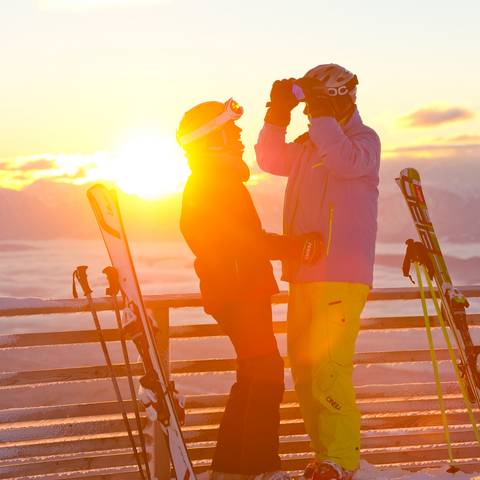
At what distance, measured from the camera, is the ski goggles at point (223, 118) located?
4.27 meters

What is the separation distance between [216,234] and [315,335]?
85 cm

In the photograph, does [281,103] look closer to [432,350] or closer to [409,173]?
[409,173]

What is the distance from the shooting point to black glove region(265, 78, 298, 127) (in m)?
4.51

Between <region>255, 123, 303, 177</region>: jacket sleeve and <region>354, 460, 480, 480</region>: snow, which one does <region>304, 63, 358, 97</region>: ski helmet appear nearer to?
<region>255, 123, 303, 177</region>: jacket sleeve

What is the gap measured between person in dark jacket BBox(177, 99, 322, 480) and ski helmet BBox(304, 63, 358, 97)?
549 millimetres

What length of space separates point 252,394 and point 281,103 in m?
1.67

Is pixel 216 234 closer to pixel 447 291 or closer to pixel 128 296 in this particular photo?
pixel 128 296

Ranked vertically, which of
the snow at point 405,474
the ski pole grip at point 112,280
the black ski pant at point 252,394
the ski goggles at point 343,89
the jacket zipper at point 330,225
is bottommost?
the snow at point 405,474

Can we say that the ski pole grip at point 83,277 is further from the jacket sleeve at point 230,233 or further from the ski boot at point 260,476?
the ski boot at point 260,476

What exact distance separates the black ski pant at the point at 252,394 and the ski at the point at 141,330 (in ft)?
0.87

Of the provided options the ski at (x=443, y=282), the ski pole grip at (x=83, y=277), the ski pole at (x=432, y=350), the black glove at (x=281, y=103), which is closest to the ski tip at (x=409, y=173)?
the ski at (x=443, y=282)

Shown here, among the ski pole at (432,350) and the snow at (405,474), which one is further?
the snow at (405,474)

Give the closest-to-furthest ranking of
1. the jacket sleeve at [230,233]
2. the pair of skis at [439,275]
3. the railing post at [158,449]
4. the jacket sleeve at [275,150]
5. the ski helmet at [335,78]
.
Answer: the jacket sleeve at [230,233] < the ski helmet at [335,78] < the jacket sleeve at [275,150] < the pair of skis at [439,275] < the railing post at [158,449]

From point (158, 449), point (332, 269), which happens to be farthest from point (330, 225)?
point (158, 449)
